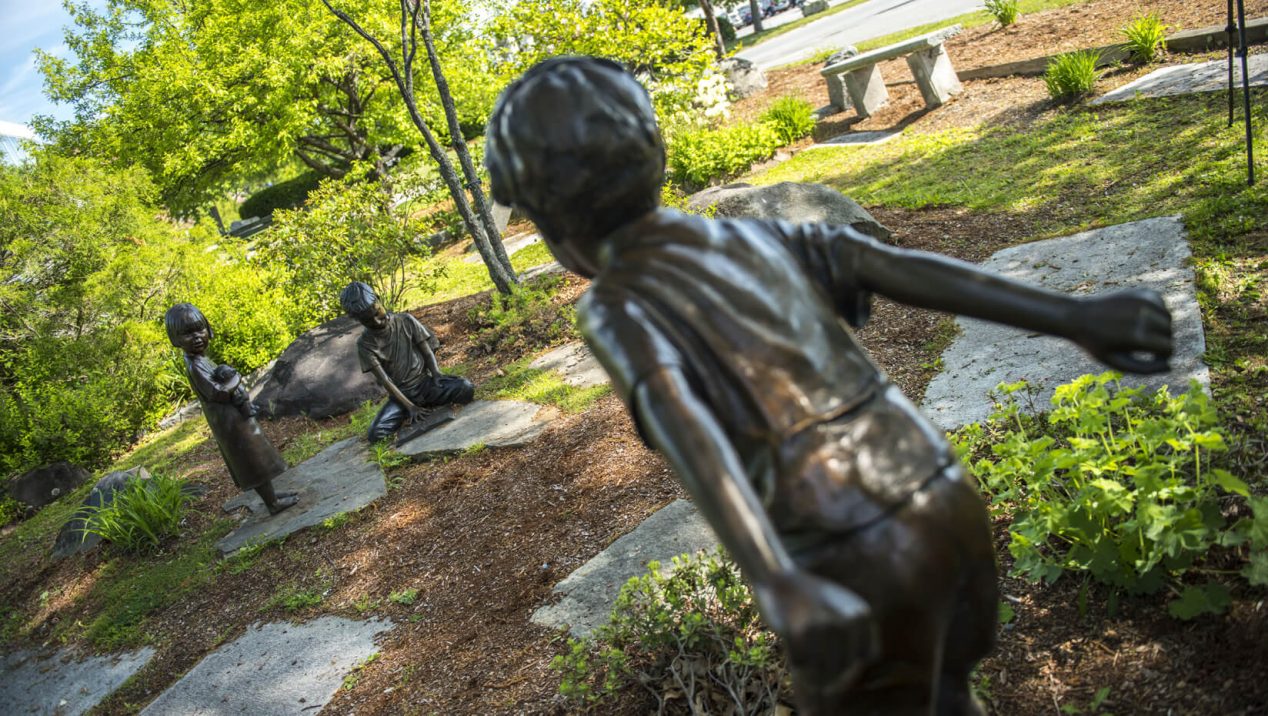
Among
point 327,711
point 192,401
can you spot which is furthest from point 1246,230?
point 192,401

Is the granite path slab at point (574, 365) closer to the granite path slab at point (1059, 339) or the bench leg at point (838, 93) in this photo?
the granite path slab at point (1059, 339)

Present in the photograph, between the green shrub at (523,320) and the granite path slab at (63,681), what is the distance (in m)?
4.12

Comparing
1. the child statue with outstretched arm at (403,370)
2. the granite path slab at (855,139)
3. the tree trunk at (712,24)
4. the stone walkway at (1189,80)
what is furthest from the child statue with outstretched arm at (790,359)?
the tree trunk at (712,24)

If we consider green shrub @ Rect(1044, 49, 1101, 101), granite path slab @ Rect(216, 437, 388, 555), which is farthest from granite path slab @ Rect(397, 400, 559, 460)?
green shrub @ Rect(1044, 49, 1101, 101)

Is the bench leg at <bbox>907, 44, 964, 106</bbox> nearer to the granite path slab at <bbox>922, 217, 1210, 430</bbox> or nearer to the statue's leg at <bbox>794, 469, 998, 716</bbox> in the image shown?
the granite path slab at <bbox>922, 217, 1210, 430</bbox>

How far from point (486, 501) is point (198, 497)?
3.40 meters

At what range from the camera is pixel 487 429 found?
6395mm

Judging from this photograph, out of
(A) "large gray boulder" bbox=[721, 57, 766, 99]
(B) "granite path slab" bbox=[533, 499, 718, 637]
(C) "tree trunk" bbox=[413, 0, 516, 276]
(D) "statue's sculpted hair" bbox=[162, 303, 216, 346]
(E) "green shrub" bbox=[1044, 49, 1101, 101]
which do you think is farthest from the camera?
(A) "large gray boulder" bbox=[721, 57, 766, 99]

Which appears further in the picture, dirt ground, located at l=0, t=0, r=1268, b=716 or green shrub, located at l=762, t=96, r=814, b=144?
green shrub, located at l=762, t=96, r=814, b=144

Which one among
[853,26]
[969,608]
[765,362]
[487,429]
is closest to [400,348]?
[487,429]

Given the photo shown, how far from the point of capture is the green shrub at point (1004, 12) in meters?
12.4

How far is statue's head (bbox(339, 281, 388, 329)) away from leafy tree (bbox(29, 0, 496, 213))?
8750mm

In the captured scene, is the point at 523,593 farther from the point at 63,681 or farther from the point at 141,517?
the point at 141,517

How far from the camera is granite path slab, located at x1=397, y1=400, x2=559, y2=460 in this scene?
610 centimetres
